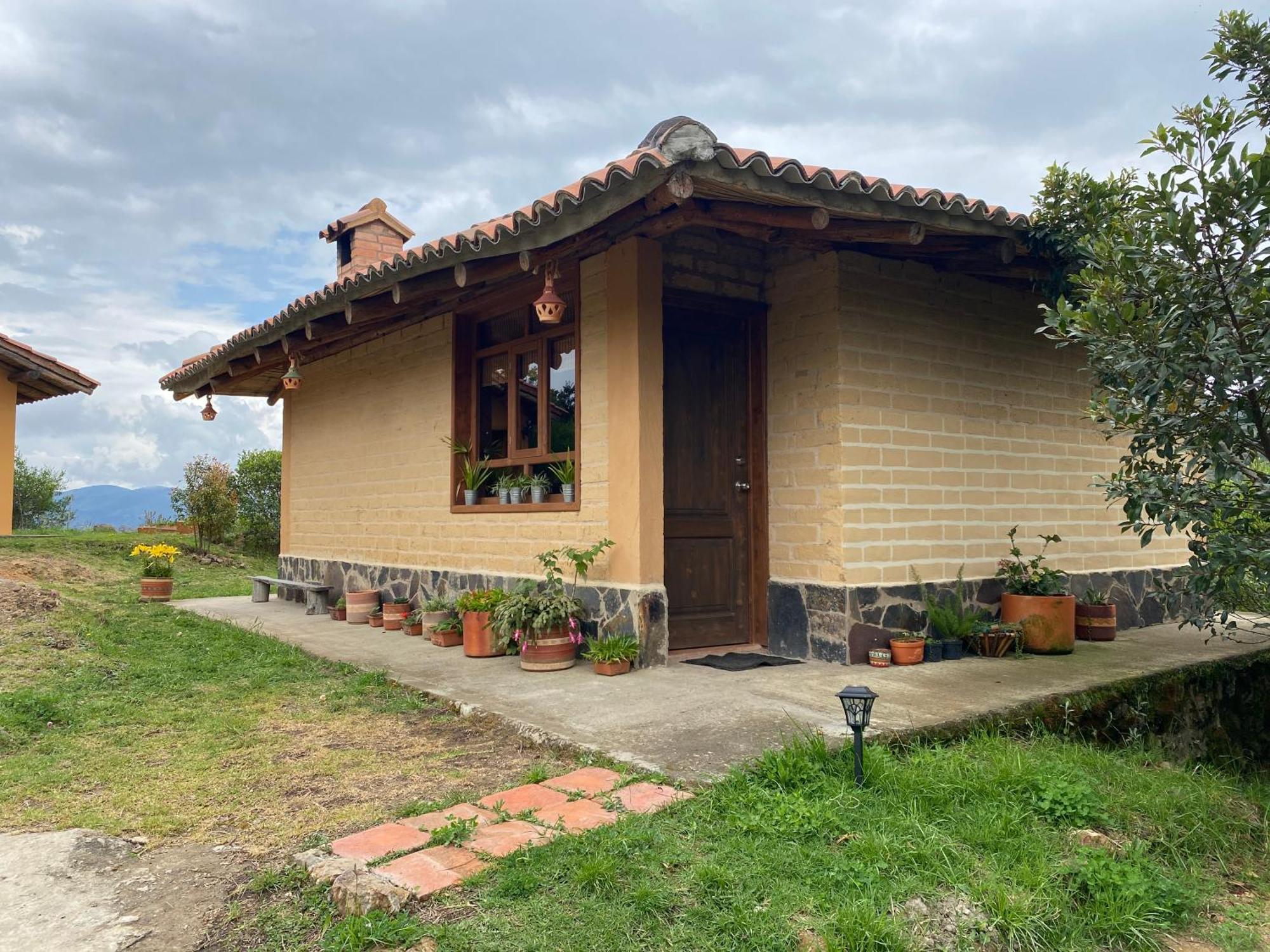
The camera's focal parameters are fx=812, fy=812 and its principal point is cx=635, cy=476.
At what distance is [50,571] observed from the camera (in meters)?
11.3

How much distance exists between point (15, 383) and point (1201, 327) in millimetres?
16532

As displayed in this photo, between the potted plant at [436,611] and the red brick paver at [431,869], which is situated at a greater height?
the potted plant at [436,611]

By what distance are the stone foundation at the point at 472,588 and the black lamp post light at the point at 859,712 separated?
7.70 feet

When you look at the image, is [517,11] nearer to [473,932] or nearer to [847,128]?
[847,128]

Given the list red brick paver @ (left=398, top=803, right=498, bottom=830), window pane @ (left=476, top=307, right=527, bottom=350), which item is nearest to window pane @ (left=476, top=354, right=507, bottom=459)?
window pane @ (left=476, top=307, right=527, bottom=350)

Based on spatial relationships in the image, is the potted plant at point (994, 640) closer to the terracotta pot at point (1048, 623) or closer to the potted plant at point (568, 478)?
the terracotta pot at point (1048, 623)

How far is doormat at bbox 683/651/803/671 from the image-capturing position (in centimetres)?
513

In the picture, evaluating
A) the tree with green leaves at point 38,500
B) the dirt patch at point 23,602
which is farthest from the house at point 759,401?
the tree with green leaves at point 38,500

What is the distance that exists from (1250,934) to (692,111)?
3.75 m

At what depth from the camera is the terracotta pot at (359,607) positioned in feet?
26.3

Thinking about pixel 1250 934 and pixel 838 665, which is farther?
pixel 838 665

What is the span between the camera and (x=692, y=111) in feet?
12.8

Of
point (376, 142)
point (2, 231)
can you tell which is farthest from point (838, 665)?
point (2, 231)

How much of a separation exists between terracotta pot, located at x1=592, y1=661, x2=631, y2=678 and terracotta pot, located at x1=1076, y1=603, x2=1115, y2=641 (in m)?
3.63
